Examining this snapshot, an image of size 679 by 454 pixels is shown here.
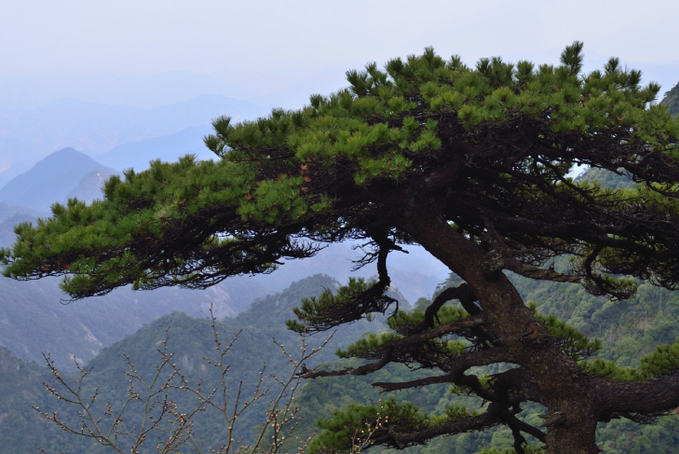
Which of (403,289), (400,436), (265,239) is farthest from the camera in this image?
(403,289)

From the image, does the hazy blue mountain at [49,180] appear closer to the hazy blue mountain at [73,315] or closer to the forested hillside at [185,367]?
the hazy blue mountain at [73,315]

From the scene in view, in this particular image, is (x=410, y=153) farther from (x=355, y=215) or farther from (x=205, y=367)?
(x=205, y=367)

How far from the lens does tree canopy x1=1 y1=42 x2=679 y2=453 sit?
3.53m

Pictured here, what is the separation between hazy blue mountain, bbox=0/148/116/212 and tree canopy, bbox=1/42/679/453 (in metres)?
187

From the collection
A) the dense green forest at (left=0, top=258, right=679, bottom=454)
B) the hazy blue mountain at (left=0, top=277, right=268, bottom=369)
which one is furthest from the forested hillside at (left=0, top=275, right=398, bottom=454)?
the hazy blue mountain at (left=0, top=277, right=268, bottom=369)

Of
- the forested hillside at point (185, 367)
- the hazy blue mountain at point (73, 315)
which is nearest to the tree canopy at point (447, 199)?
the forested hillside at point (185, 367)

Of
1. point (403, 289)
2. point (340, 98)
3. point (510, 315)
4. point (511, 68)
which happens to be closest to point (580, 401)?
point (510, 315)

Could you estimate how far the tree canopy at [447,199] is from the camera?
3533 millimetres

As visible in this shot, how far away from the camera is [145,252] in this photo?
147 inches

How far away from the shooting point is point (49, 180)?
18262cm

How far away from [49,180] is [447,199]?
208483 mm

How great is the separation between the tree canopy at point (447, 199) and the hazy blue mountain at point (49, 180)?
186666 millimetres

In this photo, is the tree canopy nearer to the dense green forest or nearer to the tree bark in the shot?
the tree bark

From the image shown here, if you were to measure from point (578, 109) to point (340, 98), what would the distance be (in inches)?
70.7
